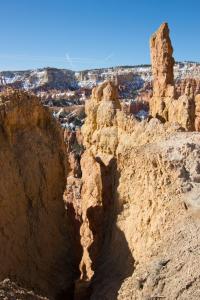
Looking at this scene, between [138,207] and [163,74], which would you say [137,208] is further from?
[163,74]

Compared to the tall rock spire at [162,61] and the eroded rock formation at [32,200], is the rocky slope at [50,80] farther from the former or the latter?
the eroded rock formation at [32,200]

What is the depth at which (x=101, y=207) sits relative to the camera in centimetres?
1505

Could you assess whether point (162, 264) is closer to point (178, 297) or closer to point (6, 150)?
point (178, 297)

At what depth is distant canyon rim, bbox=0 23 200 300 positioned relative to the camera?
727 cm

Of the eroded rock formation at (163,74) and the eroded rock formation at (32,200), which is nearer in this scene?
the eroded rock formation at (32,200)

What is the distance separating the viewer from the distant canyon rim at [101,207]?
727 cm

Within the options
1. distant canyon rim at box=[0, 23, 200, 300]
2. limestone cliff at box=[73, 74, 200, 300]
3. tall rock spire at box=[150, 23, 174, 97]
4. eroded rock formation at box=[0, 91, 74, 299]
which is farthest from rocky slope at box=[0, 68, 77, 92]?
eroded rock formation at box=[0, 91, 74, 299]

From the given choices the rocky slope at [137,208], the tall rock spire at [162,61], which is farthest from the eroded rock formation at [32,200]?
the tall rock spire at [162,61]

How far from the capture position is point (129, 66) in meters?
195

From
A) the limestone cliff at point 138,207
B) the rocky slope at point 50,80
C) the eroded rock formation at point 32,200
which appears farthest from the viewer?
the rocky slope at point 50,80

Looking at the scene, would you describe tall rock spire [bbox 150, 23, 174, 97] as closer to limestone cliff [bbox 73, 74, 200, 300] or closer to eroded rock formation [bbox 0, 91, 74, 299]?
limestone cliff [bbox 73, 74, 200, 300]

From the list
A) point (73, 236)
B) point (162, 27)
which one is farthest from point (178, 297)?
point (162, 27)

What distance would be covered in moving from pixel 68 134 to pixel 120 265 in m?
33.4

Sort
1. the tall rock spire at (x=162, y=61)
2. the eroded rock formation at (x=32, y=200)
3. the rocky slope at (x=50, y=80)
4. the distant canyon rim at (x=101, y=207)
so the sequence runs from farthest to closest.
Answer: the rocky slope at (x=50, y=80) → the tall rock spire at (x=162, y=61) → the eroded rock formation at (x=32, y=200) → the distant canyon rim at (x=101, y=207)
